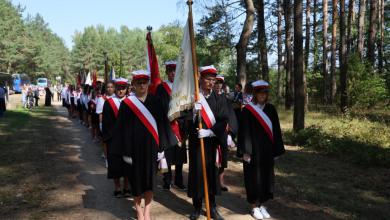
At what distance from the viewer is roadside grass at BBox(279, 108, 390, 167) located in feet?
33.6

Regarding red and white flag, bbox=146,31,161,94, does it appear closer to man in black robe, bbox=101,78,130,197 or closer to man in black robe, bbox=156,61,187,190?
man in black robe, bbox=156,61,187,190

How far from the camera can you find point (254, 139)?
242 inches

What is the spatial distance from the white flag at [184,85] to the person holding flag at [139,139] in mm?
389

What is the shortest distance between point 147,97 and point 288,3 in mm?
20671

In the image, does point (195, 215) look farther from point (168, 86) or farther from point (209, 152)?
point (168, 86)

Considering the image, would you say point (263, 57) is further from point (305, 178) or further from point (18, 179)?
point (18, 179)

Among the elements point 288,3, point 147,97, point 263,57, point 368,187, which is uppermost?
point 288,3

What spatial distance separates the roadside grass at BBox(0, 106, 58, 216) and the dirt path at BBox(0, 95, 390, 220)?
0.06 feet

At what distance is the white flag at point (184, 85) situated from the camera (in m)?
5.81

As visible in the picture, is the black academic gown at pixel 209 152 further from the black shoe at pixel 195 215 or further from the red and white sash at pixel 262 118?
the red and white sash at pixel 262 118

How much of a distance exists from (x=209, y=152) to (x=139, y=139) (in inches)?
47.4

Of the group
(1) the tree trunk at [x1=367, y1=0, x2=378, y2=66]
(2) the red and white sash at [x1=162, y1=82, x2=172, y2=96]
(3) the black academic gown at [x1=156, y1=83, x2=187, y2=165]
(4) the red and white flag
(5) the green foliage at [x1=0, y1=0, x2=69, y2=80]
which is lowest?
(3) the black academic gown at [x1=156, y1=83, x2=187, y2=165]

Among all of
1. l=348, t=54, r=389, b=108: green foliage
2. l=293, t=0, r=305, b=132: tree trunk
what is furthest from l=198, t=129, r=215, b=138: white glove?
l=348, t=54, r=389, b=108: green foliage

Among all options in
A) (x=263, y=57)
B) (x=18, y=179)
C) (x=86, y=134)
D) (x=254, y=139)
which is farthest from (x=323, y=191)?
(x=263, y=57)
